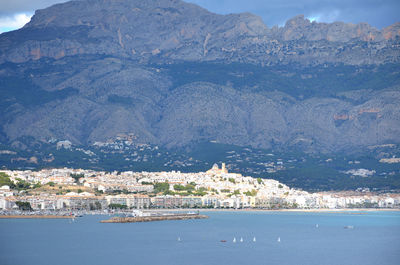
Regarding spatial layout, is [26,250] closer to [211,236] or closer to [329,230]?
[211,236]

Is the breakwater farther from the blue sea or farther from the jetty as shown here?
the blue sea

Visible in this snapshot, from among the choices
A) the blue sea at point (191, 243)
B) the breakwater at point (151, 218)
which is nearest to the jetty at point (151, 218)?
the breakwater at point (151, 218)

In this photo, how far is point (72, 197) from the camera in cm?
16325

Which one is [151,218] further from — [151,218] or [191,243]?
[191,243]

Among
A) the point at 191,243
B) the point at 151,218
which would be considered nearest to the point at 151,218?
the point at 151,218

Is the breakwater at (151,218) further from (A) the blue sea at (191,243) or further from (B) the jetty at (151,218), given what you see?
(A) the blue sea at (191,243)

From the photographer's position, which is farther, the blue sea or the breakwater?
the breakwater

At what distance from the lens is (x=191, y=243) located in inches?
4006

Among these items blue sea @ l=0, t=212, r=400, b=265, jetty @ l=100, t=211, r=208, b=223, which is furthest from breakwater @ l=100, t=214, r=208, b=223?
blue sea @ l=0, t=212, r=400, b=265

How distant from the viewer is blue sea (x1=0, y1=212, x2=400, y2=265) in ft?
283

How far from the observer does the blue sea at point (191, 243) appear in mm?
86312

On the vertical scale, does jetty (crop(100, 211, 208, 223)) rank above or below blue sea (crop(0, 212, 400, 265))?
above

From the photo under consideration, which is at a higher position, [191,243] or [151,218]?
[151,218]

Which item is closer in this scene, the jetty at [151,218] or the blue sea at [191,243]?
the blue sea at [191,243]
